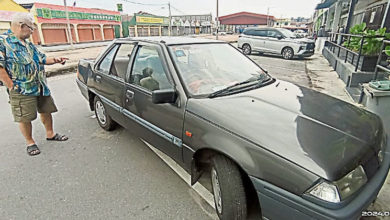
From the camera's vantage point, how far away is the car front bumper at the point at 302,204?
1.32 meters

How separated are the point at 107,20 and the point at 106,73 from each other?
35.5m

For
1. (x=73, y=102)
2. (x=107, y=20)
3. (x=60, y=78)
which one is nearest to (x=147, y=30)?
(x=107, y=20)

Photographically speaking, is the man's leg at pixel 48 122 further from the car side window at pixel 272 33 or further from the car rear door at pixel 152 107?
the car side window at pixel 272 33

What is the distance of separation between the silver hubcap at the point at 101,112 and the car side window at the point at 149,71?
117 centimetres

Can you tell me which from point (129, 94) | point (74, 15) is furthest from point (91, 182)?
point (74, 15)

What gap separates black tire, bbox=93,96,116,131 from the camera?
11.9 feet

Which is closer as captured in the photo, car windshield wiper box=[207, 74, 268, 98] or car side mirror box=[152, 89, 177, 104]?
car side mirror box=[152, 89, 177, 104]

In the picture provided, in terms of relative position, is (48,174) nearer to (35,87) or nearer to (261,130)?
(35,87)

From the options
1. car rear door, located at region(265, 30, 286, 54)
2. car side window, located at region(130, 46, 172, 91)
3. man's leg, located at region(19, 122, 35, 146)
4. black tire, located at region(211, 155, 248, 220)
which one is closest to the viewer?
black tire, located at region(211, 155, 248, 220)

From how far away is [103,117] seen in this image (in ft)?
12.3

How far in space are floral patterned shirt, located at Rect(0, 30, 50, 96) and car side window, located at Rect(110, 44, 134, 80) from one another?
3.16ft

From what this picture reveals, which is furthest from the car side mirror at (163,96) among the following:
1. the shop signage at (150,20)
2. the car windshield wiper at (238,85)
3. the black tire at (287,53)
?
the shop signage at (150,20)

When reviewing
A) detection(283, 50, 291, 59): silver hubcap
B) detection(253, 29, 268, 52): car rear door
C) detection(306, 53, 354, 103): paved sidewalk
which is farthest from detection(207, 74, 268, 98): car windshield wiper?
detection(253, 29, 268, 52): car rear door

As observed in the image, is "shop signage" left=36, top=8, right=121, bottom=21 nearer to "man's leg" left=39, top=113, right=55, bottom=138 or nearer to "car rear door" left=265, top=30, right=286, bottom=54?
"car rear door" left=265, top=30, right=286, bottom=54
